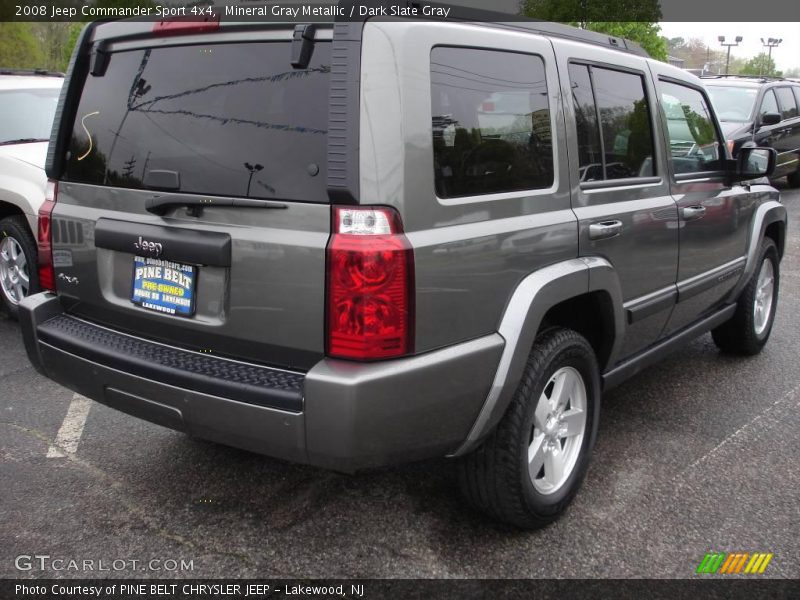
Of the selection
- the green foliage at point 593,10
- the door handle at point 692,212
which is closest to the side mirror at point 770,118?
the green foliage at point 593,10

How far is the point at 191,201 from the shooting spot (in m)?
2.55

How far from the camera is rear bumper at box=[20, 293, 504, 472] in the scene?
7.48 ft

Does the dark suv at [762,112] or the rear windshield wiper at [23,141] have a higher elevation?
the dark suv at [762,112]

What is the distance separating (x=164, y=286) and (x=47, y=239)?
2.60 feet

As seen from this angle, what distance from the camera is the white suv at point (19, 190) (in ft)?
17.9

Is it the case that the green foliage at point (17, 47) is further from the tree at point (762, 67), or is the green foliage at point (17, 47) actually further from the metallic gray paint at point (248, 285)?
the tree at point (762, 67)

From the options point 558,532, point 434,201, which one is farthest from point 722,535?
point 434,201

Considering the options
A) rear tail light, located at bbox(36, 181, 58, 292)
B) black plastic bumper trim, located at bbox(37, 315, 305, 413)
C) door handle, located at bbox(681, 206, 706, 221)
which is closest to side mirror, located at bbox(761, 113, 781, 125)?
door handle, located at bbox(681, 206, 706, 221)

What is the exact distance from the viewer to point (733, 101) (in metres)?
11.9

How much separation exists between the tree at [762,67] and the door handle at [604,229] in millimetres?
84105

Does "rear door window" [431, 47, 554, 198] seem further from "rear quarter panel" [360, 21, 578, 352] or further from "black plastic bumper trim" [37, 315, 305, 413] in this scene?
"black plastic bumper trim" [37, 315, 305, 413]

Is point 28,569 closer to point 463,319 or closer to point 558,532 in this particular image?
point 463,319

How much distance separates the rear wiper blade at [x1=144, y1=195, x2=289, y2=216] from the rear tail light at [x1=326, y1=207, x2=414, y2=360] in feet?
0.85

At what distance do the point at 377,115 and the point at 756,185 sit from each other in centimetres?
343
